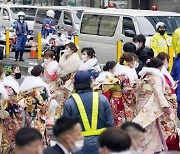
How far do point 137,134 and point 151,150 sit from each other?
150 inches

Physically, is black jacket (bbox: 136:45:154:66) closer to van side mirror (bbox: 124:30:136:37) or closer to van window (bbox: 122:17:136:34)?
van side mirror (bbox: 124:30:136:37)

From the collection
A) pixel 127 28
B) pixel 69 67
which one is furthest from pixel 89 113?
pixel 127 28

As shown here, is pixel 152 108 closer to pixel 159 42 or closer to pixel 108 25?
pixel 159 42

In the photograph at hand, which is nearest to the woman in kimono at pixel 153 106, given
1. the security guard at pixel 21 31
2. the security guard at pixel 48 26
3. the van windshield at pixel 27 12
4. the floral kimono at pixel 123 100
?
the floral kimono at pixel 123 100

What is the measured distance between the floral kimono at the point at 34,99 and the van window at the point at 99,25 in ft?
26.0

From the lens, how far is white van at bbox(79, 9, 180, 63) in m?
16.2

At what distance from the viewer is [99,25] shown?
17.4 meters

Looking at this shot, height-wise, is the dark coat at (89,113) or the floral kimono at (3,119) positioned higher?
the dark coat at (89,113)

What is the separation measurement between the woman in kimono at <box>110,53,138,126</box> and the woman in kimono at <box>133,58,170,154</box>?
0.32 m

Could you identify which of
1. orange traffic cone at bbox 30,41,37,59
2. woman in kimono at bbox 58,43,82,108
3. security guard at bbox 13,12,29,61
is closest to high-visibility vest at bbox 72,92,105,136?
woman in kimono at bbox 58,43,82,108

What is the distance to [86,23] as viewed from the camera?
17.9 metres

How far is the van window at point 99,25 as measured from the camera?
17.0 metres

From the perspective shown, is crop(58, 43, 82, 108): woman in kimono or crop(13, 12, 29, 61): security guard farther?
crop(13, 12, 29, 61): security guard

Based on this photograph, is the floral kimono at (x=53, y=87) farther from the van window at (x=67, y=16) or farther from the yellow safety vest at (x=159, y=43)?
the van window at (x=67, y=16)
